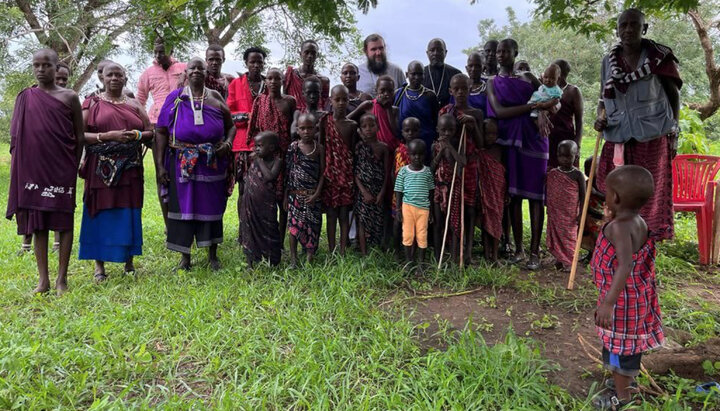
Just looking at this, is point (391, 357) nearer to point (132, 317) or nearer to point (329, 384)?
point (329, 384)

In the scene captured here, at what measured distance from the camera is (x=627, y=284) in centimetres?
235

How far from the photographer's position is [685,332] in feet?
10.8

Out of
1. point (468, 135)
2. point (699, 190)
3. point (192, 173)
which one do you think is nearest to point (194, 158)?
point (192, 173)

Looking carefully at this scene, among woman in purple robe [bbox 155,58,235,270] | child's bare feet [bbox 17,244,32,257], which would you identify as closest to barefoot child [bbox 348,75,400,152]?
woman in purple robe [bbox 155,58,235,270]

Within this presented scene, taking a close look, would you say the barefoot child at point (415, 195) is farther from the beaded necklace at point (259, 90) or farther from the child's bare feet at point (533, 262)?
the beaded necklace at point (259, 90)

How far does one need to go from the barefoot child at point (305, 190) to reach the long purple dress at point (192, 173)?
67 centimetres

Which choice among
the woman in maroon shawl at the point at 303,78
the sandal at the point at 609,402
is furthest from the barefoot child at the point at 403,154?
the sandal at the point at 609,402

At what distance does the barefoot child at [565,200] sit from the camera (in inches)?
179

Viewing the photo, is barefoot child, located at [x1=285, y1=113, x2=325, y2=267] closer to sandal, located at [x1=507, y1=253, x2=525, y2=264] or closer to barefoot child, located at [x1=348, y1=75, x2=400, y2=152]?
barefoot child, located at [x1=348, y1=75, x2=400, y2=152]

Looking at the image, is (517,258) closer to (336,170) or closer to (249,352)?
(336,170)

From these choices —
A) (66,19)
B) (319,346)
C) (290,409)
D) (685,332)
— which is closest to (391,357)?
(319,346)

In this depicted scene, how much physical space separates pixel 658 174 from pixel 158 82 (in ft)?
16.8

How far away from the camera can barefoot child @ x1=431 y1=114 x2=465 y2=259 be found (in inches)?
171

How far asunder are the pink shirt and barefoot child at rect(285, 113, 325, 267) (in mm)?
2044
